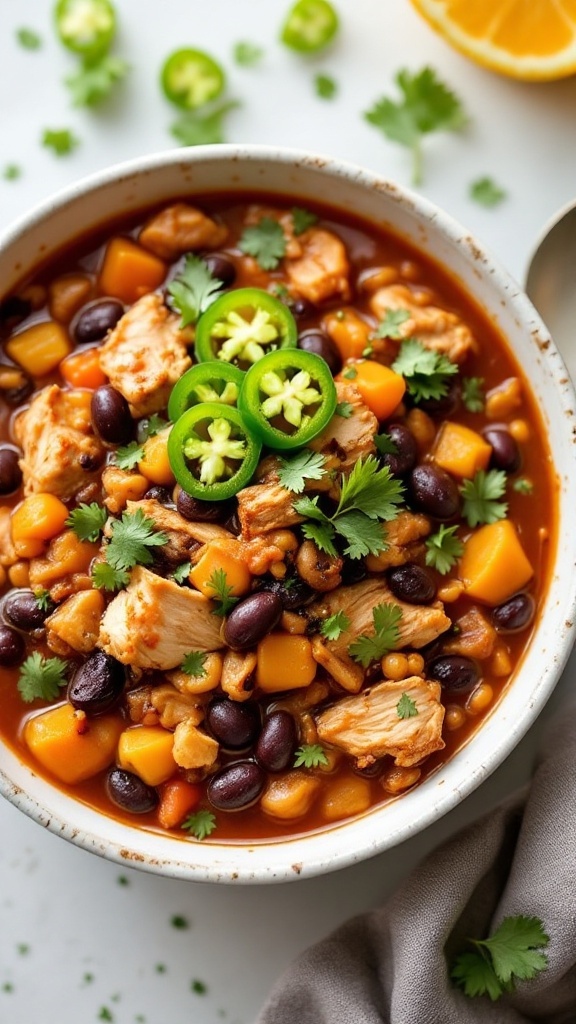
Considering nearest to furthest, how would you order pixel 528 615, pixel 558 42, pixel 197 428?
pixel 197 428 → pixel 528 615 → pixel 558 42

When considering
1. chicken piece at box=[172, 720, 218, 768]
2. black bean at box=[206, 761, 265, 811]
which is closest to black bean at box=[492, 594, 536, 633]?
black bean at box=[206, 761, 265, 811]

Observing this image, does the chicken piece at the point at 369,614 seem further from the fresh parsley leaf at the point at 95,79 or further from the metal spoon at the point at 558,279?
the fresh parsley leaf at the point at 95,79

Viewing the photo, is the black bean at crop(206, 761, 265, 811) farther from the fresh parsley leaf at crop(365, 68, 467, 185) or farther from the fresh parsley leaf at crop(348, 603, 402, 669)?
the fresh parsley leaf at crop(365, 68, 467, 185)

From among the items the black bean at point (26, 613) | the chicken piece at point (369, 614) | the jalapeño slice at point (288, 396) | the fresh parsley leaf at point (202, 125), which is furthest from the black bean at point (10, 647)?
the fresh parsley leaf at point (202, 125)

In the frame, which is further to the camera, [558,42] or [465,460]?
[558,42]

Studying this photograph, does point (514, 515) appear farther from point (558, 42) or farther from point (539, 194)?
point (558, 42)

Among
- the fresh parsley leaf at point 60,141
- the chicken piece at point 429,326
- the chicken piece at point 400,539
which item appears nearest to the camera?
the chicken piece at point 400,539

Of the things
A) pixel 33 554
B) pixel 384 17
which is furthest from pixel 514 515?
pixel 384 17
